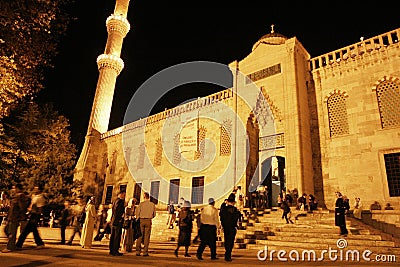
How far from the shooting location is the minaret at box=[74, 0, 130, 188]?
85.0ft

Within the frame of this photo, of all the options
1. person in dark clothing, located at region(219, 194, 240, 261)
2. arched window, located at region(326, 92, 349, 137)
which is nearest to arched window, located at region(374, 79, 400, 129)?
arched window, located at region(326, 92, 349, 137)

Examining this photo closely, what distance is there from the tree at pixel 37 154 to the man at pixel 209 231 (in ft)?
44.6

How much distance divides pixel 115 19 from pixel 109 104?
9276mm

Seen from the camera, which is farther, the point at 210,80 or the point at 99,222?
the point at 210,80

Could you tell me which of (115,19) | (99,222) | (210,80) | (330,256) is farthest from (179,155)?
(115,19)

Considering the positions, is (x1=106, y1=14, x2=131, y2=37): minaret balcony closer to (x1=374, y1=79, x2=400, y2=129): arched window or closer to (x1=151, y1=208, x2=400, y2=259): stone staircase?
(x1=151, y1=208, x2=400, y2=259): stone staircase

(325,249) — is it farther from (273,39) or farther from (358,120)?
(273,39)

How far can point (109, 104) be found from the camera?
27.9m

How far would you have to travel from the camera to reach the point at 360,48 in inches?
557

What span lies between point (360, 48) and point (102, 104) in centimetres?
2222

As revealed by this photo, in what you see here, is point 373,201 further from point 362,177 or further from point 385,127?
point 385,127

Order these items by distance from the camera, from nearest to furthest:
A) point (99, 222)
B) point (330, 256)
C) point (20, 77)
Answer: point (330, 256), point (20, 77), point (99, 222)

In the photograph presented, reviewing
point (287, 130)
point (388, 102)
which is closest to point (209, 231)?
point (287, 130)

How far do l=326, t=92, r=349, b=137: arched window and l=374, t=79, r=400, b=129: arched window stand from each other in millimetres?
1525
